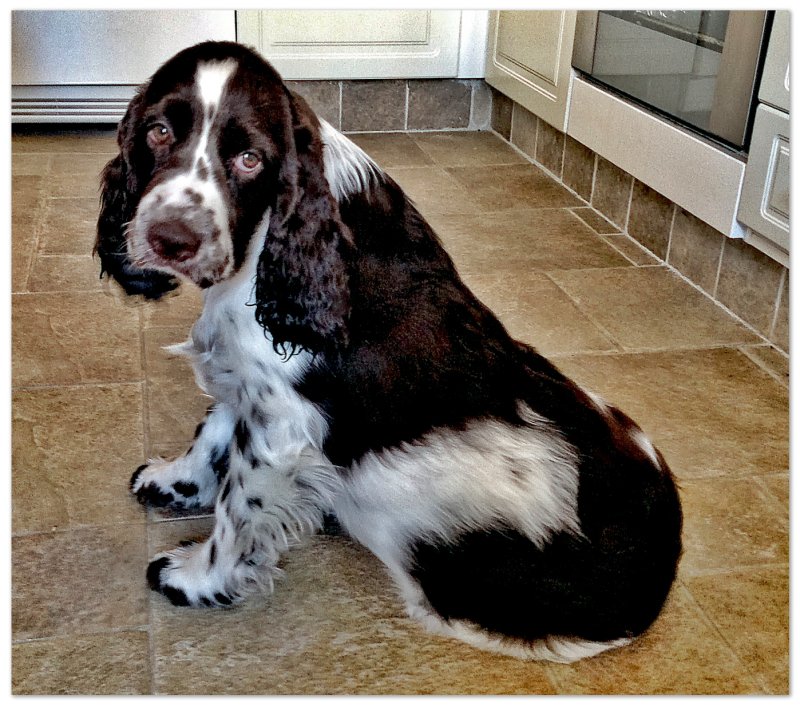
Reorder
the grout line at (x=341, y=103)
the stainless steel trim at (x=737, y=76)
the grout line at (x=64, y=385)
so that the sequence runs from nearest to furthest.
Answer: the grout line at (x=64, y=385)
the stainless steel trim at (x=737, y=76)
the grout line at (x=341, y=103)

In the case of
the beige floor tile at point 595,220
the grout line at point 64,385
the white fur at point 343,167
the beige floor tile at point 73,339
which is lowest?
the grout line at point 64,385

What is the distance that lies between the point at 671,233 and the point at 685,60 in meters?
0.62

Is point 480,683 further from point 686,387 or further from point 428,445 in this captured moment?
point 686,387

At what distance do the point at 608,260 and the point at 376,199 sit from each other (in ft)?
6.76

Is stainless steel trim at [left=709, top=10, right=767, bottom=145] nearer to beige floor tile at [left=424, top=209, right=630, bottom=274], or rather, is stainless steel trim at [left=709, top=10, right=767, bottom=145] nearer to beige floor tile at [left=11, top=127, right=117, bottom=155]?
beige floor tile at [left=424, top=209, right=630, bottom=274]

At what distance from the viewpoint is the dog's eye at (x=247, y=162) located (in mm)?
1479

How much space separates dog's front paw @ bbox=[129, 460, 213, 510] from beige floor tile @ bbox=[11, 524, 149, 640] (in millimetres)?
78

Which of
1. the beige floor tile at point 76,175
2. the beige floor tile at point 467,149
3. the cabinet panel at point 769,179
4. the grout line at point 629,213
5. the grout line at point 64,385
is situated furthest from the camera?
the beige floor tile at point 467,149

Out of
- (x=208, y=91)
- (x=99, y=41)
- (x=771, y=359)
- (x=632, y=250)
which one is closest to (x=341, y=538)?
(x=208, y=91)

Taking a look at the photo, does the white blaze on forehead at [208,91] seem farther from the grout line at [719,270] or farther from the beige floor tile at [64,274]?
the grout line at [719,270]

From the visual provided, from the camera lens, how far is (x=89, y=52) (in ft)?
14.6

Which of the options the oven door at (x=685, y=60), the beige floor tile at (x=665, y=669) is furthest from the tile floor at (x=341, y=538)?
the oven door at (x=685, y=60)

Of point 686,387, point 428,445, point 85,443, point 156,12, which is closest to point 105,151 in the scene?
point 156,12

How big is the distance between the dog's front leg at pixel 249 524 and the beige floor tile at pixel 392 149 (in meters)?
2.77
